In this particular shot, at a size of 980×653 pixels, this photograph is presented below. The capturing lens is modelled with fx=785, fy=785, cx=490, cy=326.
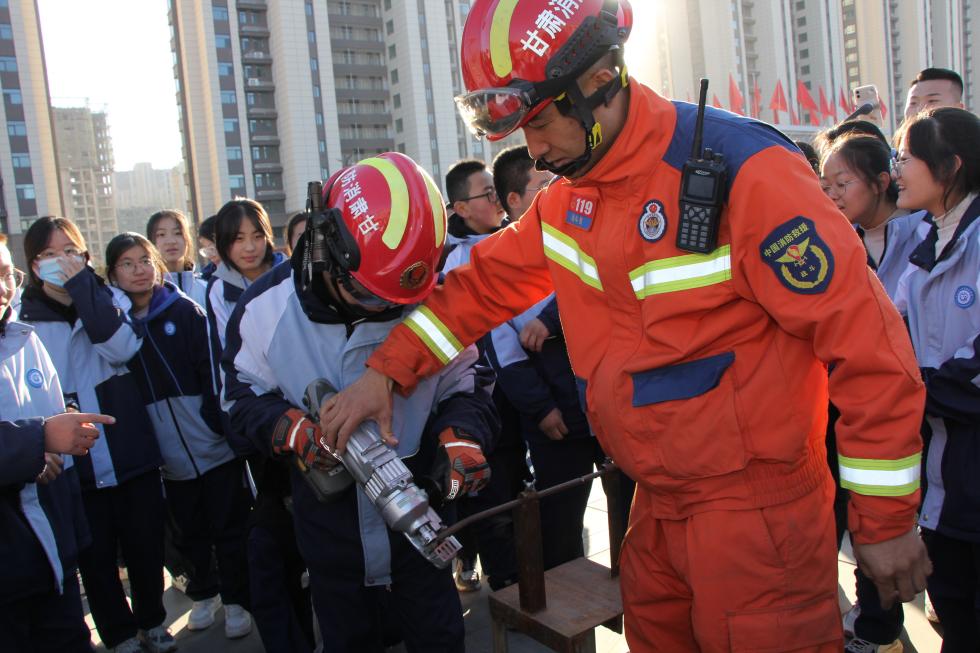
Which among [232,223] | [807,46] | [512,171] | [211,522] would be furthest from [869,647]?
[807,46]

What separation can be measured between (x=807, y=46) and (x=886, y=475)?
276 ft

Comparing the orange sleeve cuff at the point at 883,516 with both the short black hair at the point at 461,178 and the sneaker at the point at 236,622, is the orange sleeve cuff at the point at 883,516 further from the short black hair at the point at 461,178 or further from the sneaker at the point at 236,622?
the sneaker at the point at 236,622

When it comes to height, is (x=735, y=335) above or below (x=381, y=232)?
below

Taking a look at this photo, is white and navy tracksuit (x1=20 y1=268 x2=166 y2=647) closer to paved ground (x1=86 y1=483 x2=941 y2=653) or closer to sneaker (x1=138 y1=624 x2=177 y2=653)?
sneaker (x1=138 y1=624 x2=177 y2=653)

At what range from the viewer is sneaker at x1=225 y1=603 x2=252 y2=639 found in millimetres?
4043

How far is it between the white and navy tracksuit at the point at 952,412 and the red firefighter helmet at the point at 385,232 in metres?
1.70

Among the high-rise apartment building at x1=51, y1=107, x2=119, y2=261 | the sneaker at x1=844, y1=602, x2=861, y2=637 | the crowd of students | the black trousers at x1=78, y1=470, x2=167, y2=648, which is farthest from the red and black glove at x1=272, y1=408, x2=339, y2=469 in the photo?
the high-rise apartment building at x1=51, y1=107, x2=119, y2=261

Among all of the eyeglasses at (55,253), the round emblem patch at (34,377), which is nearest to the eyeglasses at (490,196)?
the eyeglasses at (55,253)

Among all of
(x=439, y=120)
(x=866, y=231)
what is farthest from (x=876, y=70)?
(x=866, y=231)

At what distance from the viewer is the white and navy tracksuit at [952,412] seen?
2502mm

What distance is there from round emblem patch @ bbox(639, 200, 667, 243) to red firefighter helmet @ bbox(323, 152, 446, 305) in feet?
2.07

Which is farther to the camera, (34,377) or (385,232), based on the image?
(34,377)

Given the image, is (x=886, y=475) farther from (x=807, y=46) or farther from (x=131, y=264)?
(x=807, y=46)

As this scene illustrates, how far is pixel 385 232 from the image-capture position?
2146mm
